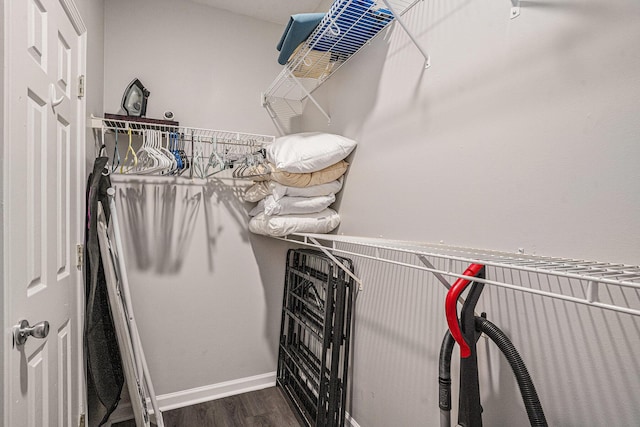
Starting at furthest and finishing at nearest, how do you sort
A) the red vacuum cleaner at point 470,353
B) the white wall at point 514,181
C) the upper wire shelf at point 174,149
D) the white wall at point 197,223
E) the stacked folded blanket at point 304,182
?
the white wall at point 197,223
the upper wire shelf at point 174,149
the stacked folded blanket at point 304,182
the red vacuum cleaner at point 470,353
the white wall at point 514,181

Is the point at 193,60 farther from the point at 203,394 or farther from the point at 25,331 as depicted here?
the point at 203,394

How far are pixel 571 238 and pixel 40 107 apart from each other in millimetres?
1682

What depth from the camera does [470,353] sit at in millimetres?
914

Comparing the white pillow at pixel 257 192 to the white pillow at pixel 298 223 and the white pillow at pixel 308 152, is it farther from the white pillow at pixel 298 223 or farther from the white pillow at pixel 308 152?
the white pillow at pixel 308 152

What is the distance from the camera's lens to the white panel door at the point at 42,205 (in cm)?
87

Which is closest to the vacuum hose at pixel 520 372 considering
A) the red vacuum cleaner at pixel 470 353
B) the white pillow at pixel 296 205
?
the red vacuum cleaner at pixel 470 353

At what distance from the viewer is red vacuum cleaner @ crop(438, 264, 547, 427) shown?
0.85m

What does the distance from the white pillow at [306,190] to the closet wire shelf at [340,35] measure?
1.68 ft

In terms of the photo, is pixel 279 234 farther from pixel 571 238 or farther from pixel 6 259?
pixel 571 238

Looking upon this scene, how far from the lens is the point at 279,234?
1.86 meters

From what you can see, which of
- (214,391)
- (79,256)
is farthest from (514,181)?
(214,391)

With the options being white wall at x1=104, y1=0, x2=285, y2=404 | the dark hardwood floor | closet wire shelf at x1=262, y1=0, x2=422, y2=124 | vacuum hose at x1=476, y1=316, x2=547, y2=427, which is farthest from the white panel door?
vacuum hose at x1=476, y1=316, x2=547, y2=427

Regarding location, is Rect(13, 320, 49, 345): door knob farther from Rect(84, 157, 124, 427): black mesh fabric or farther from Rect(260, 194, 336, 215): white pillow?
Rect(260, 194, 336, 215): white pillow

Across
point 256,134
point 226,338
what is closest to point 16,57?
point 256,134
